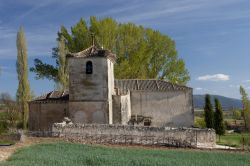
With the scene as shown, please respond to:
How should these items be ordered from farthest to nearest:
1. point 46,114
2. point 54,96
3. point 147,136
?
1. point 54,96
2. point 46,114
3. point 147,136

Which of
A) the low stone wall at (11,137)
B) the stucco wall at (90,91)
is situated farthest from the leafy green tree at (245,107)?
the low stone wall at (11,137)

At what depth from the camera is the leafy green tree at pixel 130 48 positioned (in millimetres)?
39062

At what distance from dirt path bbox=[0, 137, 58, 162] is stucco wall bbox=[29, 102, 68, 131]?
23.8ft

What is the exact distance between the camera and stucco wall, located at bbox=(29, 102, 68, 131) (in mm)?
30172

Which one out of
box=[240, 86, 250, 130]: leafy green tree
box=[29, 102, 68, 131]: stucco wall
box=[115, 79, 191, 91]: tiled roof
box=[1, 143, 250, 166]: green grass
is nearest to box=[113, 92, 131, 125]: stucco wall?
box=[115, 79, 191, 91]: tiled roof

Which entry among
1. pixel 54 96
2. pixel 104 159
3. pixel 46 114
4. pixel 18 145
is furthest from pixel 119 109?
pixel 104 159

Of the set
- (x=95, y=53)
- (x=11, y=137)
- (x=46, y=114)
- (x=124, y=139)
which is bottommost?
(x=124, y=139)

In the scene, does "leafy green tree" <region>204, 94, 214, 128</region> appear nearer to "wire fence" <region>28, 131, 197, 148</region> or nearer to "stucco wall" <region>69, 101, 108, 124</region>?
"stucco wall" <region>69, 101, 108, 124</region>

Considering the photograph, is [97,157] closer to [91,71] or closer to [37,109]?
[91,71]

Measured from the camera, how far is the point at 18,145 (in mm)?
20531

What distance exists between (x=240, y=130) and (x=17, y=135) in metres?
29.6

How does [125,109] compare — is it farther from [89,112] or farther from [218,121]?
[218,121]

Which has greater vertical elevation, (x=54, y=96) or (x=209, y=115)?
(x=54, y=96)

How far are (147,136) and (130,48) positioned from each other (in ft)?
59.5
